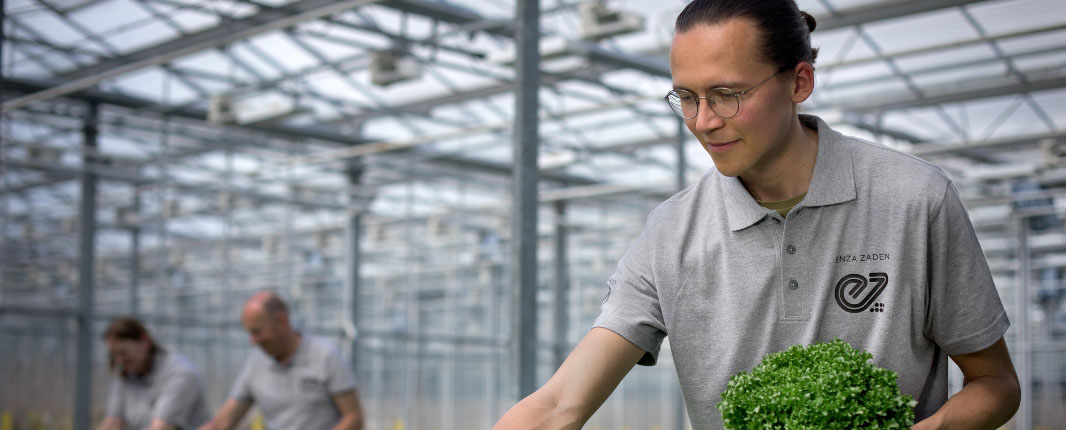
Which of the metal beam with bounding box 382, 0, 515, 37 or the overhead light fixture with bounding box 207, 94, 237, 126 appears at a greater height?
the metal beam with bounding box 382, 0, 515, 37

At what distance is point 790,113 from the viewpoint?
159 centimetres

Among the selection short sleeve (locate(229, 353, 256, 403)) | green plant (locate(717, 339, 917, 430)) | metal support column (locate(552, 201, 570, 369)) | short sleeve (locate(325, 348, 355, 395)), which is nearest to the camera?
green plant (locate(717, 339, 917, 430))

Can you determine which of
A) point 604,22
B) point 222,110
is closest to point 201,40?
point 222,110

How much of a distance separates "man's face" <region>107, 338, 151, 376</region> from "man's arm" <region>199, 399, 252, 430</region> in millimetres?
1018

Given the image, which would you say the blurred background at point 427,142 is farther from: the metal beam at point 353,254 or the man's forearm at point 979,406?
the man's forearm at point 979,406

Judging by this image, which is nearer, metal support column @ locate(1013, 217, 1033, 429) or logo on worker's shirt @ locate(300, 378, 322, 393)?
logo on worker's shirt @ locate(300, 378, 322, 393)

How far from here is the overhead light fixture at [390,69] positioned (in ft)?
33.6

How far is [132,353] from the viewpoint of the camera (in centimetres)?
703

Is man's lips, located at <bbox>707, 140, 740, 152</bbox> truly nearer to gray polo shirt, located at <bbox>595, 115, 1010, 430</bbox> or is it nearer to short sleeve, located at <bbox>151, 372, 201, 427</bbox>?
gray polo shirt, located at <bbox>595, 115, 1010, 430</bbox>

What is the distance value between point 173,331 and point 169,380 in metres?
18.4

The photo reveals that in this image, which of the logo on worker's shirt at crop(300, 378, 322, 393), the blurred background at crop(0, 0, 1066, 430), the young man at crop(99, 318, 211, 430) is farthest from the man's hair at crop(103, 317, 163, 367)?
the blurred background at crop(0, 0, 1066, 430)

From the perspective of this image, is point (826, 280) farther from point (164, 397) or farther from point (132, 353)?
point (132, 353)

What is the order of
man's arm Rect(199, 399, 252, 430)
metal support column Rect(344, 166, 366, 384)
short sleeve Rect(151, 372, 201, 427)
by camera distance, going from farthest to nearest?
1. metal support column Rect(344, 166, 366, 384)
2. short sleeve Rect(151, 372, 201, 427)
3. man's arm Rect(199, 399, 252, 430)

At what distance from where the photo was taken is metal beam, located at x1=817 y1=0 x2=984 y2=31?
12.9m
